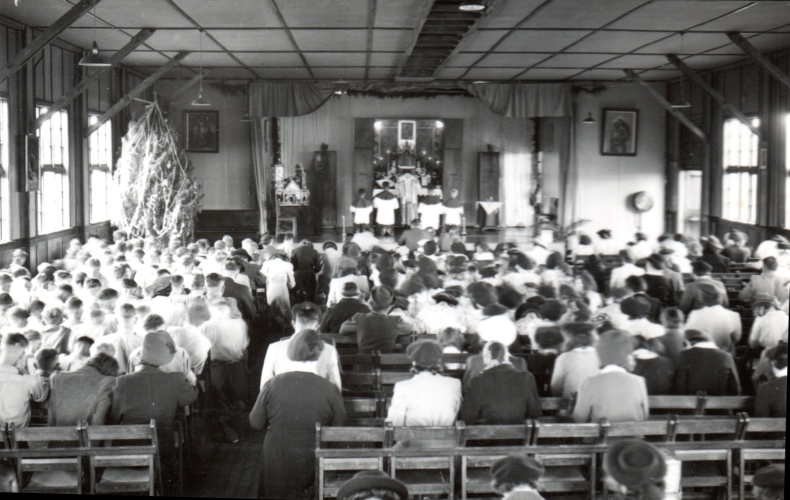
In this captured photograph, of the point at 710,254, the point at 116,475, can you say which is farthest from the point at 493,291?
the point at 710,254

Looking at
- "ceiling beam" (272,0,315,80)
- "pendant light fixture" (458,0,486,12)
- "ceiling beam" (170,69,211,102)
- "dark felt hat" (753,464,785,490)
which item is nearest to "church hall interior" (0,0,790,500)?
"dark felt hat" (753,464,785,490)

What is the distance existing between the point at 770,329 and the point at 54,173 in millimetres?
9802

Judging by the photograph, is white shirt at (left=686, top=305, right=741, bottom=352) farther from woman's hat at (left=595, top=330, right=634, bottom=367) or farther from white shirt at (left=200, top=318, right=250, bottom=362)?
white shirt at (left=200, top=318, right=250, bottom=362)

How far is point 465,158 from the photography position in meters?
18.7

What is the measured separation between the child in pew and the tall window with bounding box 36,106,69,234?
356 inches

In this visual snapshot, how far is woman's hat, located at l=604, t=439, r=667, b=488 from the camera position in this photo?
313 cm

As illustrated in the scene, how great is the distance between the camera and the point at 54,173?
11117 millimetres

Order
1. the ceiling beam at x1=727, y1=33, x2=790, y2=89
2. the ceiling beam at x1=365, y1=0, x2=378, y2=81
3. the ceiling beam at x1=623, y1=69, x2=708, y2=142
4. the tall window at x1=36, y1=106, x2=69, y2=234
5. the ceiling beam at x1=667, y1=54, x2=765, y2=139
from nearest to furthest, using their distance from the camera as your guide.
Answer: the ceiling beam at x1=365, y1=0, x2=378, y2=81 → the ceiling beam at x1=727, y1=33, x2=790, y2=89 → the tall window at x1=36, y1=106, x2=69, y2=234 → the ceiling beam at x1=667, y1=54, x2=765, y2=139 → the ceiling beam at x1=623, y1=69, x2=708, y2=142

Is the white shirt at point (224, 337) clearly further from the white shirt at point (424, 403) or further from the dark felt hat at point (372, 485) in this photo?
the dark felt hat at point (372, 485)

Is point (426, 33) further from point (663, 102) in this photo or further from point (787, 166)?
point (663, 102)

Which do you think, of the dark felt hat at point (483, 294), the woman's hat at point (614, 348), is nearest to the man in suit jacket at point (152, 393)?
the woman's hat at point (614, 348)

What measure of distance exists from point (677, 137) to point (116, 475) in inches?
601

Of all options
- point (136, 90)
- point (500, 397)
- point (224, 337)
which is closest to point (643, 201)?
point (136, 90)

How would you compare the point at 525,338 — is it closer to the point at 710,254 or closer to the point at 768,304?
the point at 768,304
